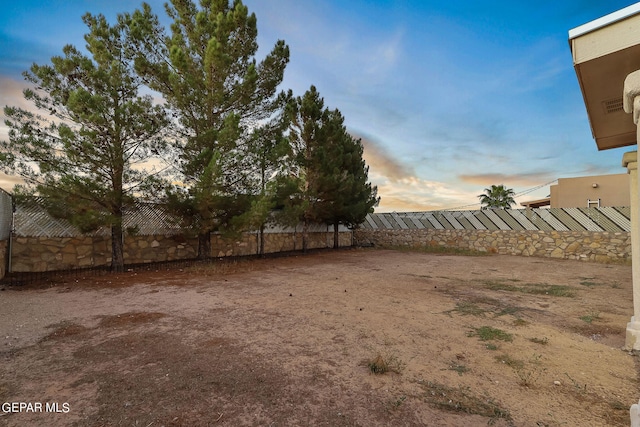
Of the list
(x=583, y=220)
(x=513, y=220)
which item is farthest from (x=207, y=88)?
(x=583, y=220)

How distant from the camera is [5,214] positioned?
7500mm

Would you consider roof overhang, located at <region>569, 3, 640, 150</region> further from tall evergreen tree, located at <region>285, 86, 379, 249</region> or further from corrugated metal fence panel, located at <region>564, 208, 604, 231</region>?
corrugated metal fence panel, located at <region>564, 208, 604, 231</region>

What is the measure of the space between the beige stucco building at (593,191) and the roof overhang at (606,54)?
20.7 m

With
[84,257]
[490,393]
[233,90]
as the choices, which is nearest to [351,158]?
[233,90]

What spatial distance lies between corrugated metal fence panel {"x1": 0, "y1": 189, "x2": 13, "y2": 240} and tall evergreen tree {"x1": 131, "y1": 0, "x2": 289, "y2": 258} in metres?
3.71

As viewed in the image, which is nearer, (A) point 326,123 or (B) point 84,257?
(B) point 84,257

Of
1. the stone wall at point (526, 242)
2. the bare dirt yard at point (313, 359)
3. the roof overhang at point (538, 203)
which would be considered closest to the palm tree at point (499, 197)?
the roof overhang at point (538, 203)

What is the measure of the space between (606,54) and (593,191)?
74.5 ft

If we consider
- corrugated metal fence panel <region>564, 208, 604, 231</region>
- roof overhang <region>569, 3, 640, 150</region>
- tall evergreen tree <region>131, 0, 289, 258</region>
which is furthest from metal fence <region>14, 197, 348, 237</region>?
corrugated metal fence panel <region>564, 208, 604, 231</region>

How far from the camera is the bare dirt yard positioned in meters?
2.20

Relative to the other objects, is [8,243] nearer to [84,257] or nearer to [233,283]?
[84,257]

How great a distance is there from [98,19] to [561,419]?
39.9 ft

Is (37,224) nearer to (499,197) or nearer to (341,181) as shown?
(341,181)

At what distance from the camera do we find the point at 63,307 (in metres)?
5.10
